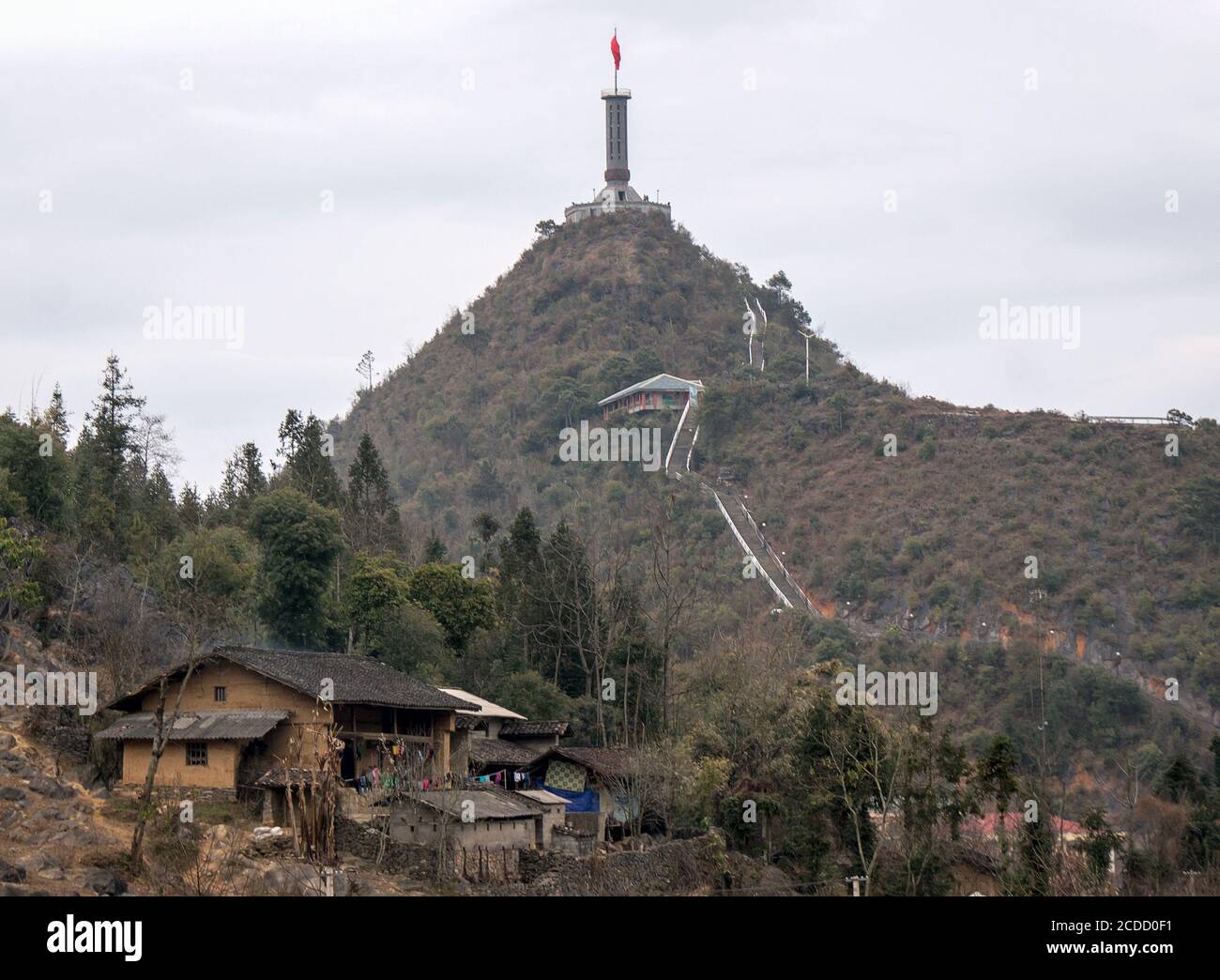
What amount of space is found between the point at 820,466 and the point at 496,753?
66.7 meters

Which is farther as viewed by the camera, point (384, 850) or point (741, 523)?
point (741, 523)

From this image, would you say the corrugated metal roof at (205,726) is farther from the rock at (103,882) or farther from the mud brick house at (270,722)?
the rock at (103,882)

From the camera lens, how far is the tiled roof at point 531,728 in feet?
131

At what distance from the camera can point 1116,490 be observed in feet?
299

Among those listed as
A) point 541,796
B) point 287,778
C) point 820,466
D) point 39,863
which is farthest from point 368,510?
point 820,466

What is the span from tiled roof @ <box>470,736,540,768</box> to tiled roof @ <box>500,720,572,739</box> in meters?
0.42

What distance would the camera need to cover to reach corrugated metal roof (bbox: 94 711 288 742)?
104 feet

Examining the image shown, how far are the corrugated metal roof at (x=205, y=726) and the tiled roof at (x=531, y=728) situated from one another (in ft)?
29.8

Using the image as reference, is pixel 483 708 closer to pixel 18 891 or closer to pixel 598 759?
pixel 598 759

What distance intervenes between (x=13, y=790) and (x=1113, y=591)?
67.4 m

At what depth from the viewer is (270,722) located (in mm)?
32250

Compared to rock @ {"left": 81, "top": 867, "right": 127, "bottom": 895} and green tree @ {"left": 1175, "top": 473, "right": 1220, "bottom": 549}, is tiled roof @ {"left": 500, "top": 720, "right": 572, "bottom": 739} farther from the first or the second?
green tree @ {"left": 1175, "top": 473, "right": 1220, "bottom": 549}
